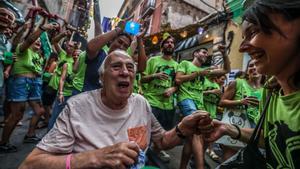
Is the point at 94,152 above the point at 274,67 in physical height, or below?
below

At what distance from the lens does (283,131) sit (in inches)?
51.0

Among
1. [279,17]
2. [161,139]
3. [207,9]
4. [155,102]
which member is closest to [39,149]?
[161,139]

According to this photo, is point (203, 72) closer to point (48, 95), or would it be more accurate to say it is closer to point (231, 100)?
point (231, 100)

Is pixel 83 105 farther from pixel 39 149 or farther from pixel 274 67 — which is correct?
pixel 274 67

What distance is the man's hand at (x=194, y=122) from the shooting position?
173cm

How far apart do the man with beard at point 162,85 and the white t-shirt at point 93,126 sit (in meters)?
2.47

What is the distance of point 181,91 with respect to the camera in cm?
471

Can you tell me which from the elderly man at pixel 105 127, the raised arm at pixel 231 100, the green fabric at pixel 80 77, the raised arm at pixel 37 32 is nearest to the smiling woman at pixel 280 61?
the elderly man at pixel 105 127

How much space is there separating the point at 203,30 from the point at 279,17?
40.8 ft

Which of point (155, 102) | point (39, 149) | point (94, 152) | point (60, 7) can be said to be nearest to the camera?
point (94, 152)

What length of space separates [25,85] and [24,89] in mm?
97

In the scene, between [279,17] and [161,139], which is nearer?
[279,17]

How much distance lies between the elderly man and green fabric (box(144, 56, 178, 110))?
246cm

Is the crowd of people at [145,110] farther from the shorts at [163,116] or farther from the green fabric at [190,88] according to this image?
the shorts at [163,116]
